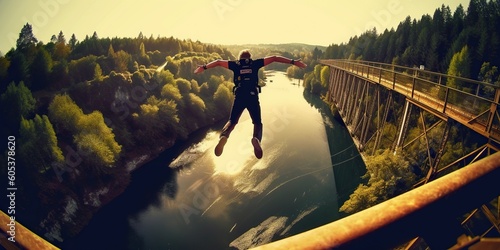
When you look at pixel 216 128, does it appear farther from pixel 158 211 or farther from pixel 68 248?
pixel 68 248

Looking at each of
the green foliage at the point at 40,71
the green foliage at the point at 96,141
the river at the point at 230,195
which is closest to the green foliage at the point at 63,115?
the green foliage at the point at 96,141

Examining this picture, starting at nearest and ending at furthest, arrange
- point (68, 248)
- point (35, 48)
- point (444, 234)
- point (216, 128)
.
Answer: point (444, 234) < point (68, 248) < point (35, 48) < point (216, 128)

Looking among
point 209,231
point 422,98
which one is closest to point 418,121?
point 422,98

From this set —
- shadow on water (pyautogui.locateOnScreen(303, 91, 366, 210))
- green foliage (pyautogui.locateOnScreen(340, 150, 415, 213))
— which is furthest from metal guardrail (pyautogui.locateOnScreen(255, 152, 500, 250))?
shadow on water (pyautogui.locateOnScreen(303, 91, 366, 210))

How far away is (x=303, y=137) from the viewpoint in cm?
4138

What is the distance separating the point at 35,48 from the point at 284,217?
1893 inches

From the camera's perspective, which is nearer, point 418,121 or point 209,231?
point 209,231

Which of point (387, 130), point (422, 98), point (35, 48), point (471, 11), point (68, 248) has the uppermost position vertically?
point (471, 11)

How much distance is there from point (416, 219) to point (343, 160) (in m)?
35.0

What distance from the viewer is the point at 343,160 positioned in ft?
112

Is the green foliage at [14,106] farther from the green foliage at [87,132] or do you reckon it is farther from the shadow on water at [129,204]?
the shadow on water at [129,204]

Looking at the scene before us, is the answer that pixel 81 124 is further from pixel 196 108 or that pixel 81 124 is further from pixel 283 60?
pixel 283 60

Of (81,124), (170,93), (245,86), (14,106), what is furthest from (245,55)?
(170,93)

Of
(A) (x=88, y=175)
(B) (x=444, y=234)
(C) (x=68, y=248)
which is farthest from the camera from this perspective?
(A) (x=88, y=175)
